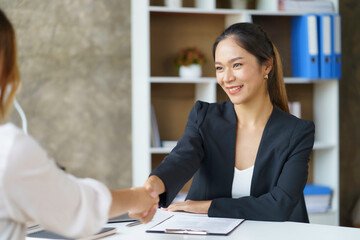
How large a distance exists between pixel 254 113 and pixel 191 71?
1209mm

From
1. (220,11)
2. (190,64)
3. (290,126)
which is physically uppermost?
(220,11)

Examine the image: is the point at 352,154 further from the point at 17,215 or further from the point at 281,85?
the point at 17,215

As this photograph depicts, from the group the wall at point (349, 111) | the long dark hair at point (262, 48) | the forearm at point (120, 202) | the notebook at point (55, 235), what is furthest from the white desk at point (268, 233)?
the wall at point (349, 111)

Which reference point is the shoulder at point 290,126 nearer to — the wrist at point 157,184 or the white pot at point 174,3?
the wrist at point 157,184

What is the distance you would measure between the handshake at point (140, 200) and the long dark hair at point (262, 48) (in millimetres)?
717

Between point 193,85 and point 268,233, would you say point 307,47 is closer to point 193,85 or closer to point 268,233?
point 193,85

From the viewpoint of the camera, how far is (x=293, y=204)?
1.86 m

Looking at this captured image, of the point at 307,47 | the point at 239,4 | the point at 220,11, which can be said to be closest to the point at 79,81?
the point at 220,11

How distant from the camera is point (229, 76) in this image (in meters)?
2.11

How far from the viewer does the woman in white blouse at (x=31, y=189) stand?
0.89 meters

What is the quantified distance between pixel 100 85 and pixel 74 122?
0.31m

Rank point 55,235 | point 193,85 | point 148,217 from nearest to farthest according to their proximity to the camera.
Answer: point 55,235 → point 148,217 → point 193,85

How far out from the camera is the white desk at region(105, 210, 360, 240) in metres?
1.44

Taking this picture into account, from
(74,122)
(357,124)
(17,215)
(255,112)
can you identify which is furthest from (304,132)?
(357,124)
